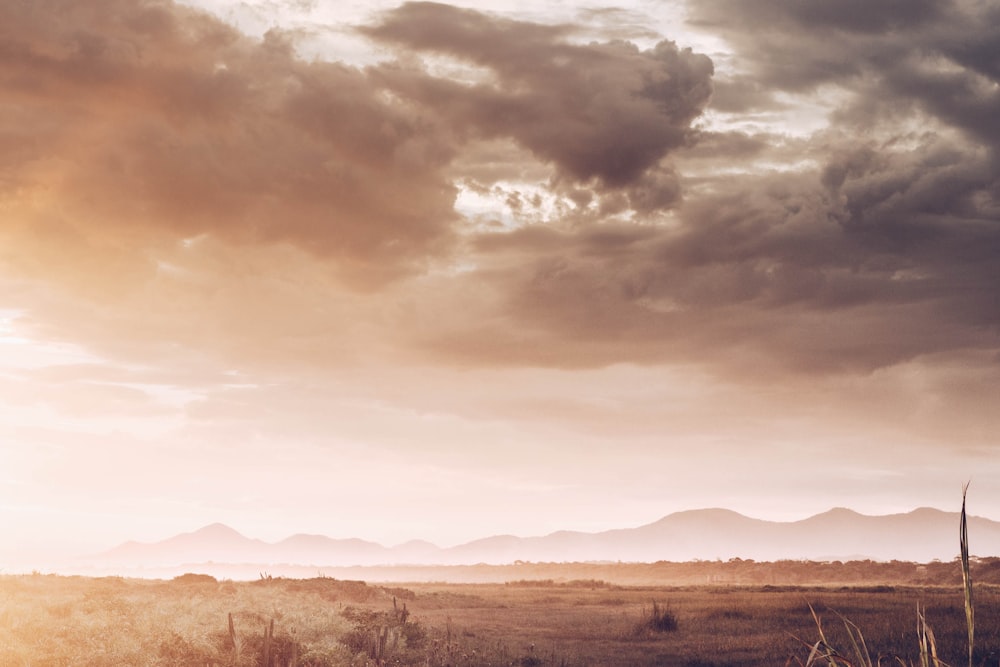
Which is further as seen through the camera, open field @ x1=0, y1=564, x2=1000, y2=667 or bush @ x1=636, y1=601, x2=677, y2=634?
bush @ x1=636, y1=601, x2=677, y2=634

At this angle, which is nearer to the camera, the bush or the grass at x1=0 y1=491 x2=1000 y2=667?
the grass at x1=0 y1=491 x2=1000 y2=667

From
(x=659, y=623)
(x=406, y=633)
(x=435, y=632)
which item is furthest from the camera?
(x=659, y=623)

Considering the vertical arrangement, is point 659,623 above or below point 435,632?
below

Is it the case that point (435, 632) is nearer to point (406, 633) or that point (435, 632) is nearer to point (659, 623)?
point (406, 633)

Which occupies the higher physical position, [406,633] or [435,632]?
[406,633]

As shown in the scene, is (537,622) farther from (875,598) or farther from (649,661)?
(875,598)

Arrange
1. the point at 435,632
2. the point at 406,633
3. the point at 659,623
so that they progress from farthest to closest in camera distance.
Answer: the point at 659,623, the point at 435,632, the point at 406,633

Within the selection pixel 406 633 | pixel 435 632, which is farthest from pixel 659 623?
pixel 406 633

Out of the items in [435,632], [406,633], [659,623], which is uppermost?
[406,633]

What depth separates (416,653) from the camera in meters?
30.3

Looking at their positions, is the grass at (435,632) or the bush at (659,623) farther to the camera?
the bush at (659,623)

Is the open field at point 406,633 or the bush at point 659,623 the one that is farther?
the bush at point 659,623

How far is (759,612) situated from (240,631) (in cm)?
2972

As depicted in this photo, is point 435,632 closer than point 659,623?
Yes
